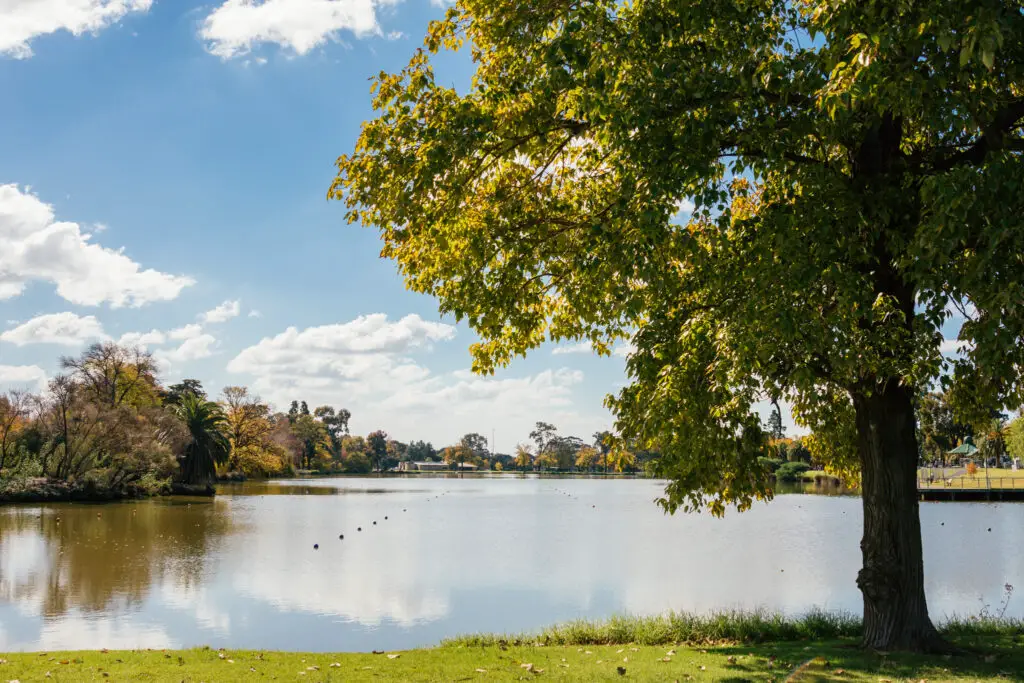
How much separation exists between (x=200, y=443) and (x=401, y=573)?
5192 cm

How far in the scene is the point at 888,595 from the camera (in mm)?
10844

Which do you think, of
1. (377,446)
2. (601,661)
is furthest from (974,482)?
(377,446)

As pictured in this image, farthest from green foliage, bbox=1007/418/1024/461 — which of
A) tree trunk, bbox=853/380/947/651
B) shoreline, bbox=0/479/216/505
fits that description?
shoreline, bbox=0/479/216/505

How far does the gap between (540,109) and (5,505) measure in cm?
5189

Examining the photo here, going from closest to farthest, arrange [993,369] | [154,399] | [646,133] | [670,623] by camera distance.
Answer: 1. [993,369]
2. [646,133]
3. [670,623]
4. [154,399]

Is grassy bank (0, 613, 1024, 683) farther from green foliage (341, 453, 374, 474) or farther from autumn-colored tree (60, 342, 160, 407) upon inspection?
green foliage (341, 453, 374, 474)

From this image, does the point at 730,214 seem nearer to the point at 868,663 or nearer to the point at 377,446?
the point at 868,663

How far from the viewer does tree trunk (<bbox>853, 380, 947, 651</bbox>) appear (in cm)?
1080

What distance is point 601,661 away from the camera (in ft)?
35.8

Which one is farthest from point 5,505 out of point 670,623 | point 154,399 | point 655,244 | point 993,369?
point 993,369

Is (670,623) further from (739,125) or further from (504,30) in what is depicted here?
(504,30)

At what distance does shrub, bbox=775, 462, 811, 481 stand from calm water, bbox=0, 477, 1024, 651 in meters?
54.5

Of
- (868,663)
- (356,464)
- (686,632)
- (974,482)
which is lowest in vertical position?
Answer: (356,464)

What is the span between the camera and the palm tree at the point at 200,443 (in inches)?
2685
